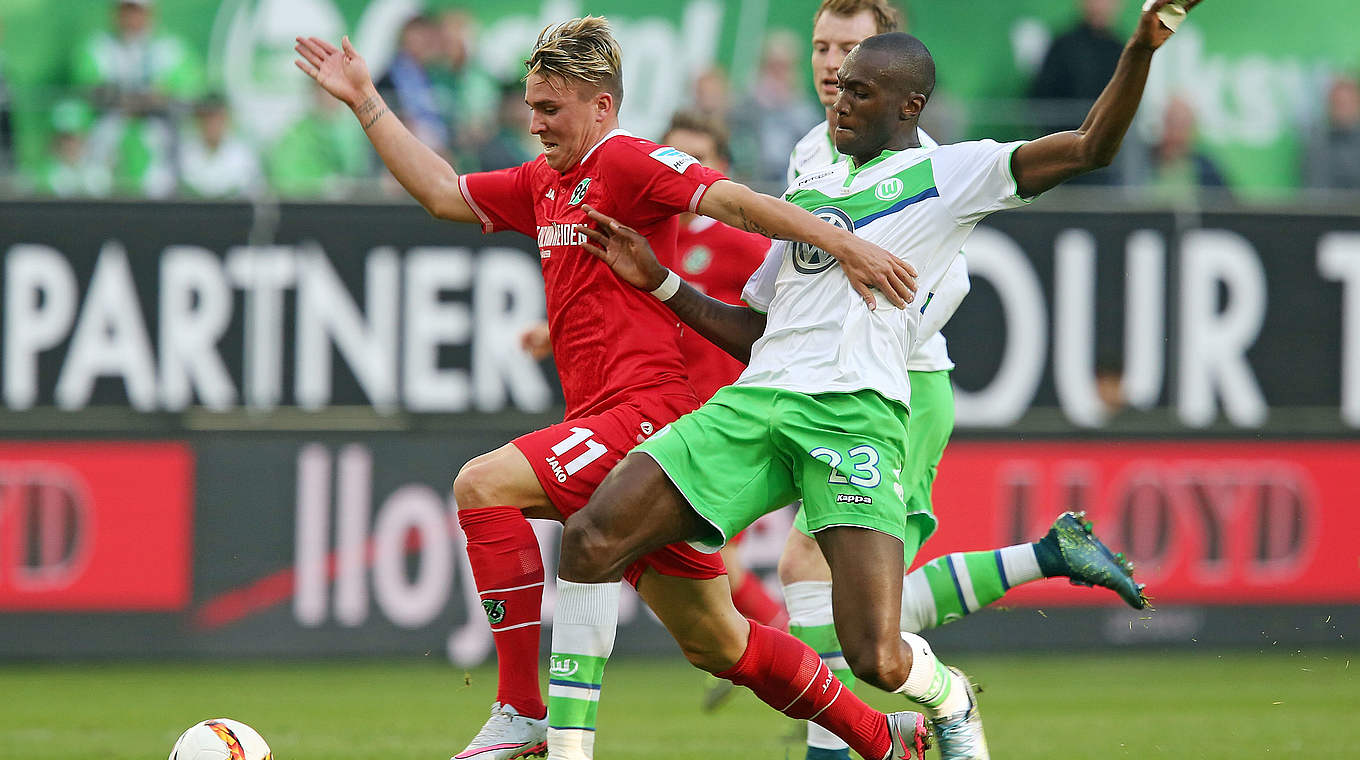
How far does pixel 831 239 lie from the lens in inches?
201

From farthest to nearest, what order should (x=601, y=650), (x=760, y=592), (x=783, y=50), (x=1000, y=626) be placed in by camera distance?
1. (x=783, y=50)
2. (x=1000, y=626)
3. (x=760, y=592)
4. (x=601, y=650)

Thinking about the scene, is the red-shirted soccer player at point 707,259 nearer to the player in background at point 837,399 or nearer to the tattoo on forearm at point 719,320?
the tattoo on forearm at point 719,320

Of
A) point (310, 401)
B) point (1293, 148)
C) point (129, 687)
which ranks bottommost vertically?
point (129, 687)

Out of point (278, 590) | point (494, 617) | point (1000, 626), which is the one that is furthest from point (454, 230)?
point (494, 617)

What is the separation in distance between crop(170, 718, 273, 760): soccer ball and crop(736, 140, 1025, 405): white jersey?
6.40 feet

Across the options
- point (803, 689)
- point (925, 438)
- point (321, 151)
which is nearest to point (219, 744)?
point (803, 689)

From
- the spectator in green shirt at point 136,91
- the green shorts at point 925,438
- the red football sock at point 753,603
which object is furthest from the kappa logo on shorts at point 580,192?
the spectator in green shirt at point 136,91

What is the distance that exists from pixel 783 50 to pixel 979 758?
8579 millimetres

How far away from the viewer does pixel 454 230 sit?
34.8 ft

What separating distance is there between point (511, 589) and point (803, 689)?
956 millimetres

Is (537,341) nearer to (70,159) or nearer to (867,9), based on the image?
(867,9)

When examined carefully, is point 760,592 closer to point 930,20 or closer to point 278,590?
point 278,590

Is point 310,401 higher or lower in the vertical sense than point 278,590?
higher

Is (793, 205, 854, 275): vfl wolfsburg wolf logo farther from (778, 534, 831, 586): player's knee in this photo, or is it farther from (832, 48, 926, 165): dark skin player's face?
(778, 534, 831, 586): player's knee
